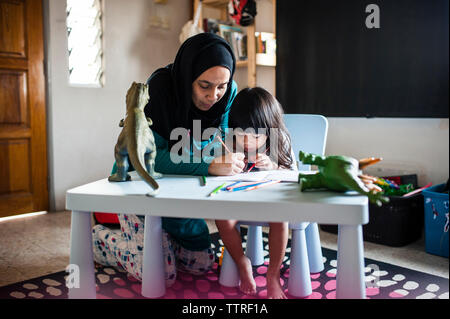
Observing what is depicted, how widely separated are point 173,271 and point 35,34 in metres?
2.13

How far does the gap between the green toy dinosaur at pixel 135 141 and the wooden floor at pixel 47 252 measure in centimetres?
101

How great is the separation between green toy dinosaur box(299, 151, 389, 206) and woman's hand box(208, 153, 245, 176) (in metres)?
0.27

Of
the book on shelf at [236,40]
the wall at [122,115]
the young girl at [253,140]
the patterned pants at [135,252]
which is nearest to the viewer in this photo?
the young girl at [253,140]

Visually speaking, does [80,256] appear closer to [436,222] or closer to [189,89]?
[189,89]

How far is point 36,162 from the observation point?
117 inches

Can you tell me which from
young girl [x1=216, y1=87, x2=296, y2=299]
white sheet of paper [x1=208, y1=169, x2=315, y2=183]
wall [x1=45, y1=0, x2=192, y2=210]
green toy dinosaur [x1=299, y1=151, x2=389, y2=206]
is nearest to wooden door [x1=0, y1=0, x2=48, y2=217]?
wall [x1=45, y1=0, x2=192, y2=210]

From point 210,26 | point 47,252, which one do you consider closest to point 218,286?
point 47,252

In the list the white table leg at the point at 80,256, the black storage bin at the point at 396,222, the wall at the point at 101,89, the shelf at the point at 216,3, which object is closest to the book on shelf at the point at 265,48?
the shelf at the point at 216,3

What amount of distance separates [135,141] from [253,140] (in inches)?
23.8

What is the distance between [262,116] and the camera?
4.96 feet

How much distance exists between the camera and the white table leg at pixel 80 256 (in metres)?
0.99

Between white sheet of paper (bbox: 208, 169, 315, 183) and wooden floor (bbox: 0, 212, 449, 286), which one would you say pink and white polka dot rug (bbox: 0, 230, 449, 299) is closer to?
wooden floor (bbox: 0, 212, 449, 286)

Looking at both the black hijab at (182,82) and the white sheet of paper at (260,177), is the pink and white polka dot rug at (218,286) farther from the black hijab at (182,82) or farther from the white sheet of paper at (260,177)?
the black hijab at (182,82)
